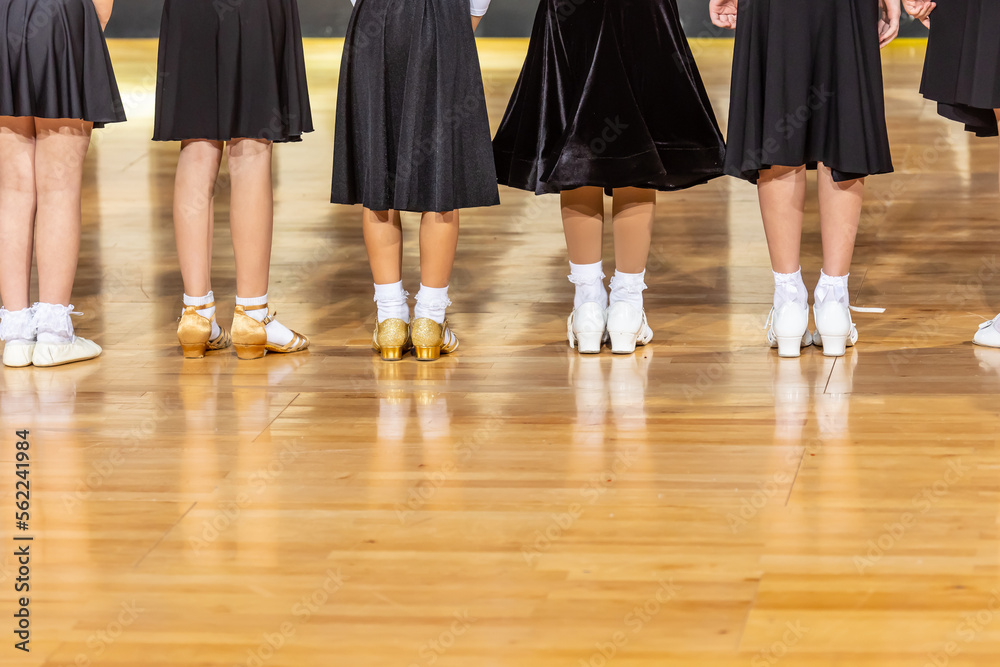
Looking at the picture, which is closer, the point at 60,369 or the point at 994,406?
the point at 994,406

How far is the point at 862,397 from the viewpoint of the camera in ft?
7.63

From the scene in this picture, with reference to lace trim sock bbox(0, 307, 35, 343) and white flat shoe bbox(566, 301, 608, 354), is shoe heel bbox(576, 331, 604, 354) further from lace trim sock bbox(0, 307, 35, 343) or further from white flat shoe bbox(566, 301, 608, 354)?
lace trim sock bbox(0, 307, 35, 343)

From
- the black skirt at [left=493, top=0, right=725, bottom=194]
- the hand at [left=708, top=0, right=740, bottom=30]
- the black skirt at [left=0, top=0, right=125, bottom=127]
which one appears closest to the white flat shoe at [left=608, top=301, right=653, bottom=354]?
the black skirt at [left=493, top=0, right=725, bottom=194]

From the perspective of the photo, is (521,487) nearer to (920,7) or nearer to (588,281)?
(588,281)

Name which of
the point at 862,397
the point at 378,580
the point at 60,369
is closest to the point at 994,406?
the point at 862,397

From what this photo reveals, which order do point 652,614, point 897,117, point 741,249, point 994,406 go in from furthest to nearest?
point 897,117, point 741,249, point 994,406, point 652,614

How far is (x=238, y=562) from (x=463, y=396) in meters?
0.83

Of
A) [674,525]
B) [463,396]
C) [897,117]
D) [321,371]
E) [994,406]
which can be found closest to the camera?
[674,525]

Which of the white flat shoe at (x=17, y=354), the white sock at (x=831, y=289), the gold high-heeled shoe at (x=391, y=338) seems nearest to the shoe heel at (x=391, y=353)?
the gold high-heeled shoe at (x=391, y=338)

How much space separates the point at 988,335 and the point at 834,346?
1.18ft

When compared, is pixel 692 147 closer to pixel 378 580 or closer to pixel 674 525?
pixel 674 525

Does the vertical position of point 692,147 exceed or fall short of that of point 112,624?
it exceeds it

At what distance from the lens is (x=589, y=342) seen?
2693 mm

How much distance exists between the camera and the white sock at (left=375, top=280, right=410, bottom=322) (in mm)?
2715
